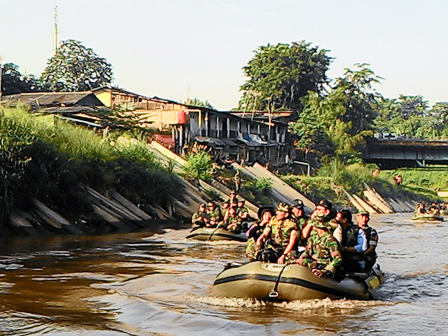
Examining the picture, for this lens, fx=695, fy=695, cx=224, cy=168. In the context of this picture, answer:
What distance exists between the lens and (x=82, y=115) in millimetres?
43281

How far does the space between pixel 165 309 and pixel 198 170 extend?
28.8 meters

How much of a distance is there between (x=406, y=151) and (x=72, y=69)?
38.5 m

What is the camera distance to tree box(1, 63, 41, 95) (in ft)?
195

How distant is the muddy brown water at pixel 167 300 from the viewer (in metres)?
11.5

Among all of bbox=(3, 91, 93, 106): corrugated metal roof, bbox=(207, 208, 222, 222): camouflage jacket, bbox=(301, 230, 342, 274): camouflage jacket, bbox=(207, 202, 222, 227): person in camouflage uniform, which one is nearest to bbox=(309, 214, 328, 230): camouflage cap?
bbox=(301, 230, 342, 274): camouflage jacket

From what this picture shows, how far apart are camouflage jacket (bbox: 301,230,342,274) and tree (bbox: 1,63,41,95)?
164ft

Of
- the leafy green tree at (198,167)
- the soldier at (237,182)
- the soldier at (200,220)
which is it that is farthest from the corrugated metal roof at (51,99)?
the soldier at (200,220)

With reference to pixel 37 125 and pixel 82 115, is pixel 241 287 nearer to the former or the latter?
pixel 37 125

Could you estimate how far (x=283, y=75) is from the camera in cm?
7731

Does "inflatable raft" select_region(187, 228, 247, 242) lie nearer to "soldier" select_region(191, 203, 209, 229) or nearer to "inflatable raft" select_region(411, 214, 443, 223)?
"soldier" select_region(191, 203, 209, 229)

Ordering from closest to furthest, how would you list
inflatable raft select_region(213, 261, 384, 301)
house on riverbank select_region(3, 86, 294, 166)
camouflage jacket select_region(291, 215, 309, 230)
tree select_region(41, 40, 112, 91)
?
inflatable raft select_region(213, 261, 384, 301), camouflage jacket select_region(291, 215, 309, 230), house on riverbank select_region(3, 86, 294, 166), tree select_region(41, 40, 112, 91)

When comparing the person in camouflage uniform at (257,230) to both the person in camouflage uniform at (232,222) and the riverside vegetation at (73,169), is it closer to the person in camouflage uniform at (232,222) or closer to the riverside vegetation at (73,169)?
the person in camouflage uniform at (232,222)

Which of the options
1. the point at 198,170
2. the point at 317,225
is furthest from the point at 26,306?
the point at 198,170

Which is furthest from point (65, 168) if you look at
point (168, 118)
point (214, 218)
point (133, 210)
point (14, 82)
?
point (14, 82)
